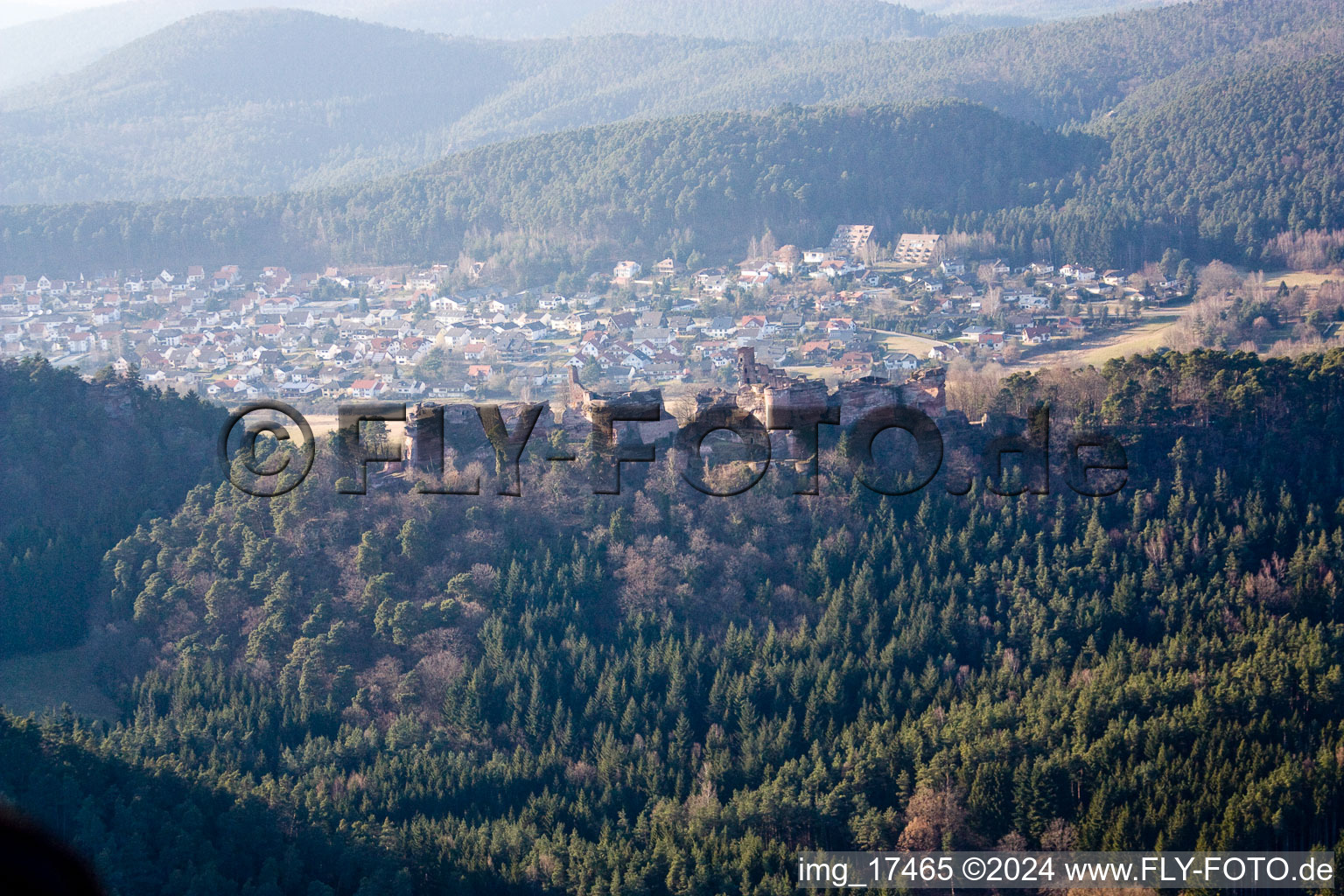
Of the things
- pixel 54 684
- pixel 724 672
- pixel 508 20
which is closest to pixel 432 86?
pixel 508 20

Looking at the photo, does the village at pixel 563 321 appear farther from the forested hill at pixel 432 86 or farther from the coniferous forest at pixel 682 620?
the forested hill at pixel 432 86

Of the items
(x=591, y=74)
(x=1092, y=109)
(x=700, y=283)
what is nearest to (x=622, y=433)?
(x=700, y=283)

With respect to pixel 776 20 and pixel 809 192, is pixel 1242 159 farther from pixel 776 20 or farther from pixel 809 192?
pixel 776 20

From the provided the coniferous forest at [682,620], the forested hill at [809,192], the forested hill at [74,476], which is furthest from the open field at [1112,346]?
the forested hill at [74,476]

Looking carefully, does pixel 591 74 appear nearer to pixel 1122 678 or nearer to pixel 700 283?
pixel 700 283

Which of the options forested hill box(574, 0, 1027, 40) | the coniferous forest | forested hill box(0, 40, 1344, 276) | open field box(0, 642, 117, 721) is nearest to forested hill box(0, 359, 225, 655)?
the coniferous forest

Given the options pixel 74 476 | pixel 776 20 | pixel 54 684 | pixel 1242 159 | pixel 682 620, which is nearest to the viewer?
pixel 682 620

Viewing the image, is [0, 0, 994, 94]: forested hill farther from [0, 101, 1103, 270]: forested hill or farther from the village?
the village

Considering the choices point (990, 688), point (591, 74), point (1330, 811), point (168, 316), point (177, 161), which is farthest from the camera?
point (591, 74)
